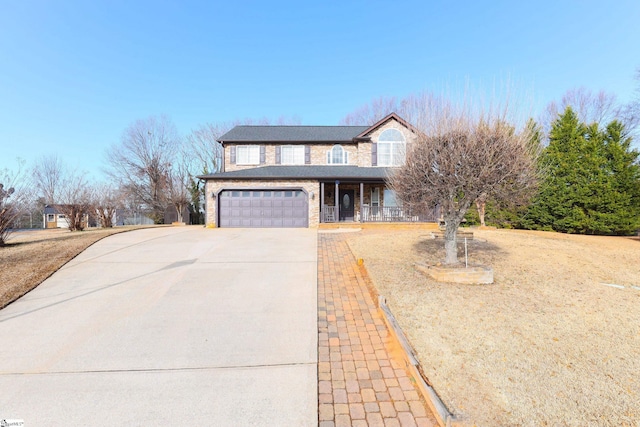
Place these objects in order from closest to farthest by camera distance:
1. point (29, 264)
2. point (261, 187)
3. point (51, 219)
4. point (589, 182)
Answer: point (29, 264) < point (589, 182) < point (261, 187) < point (51, 219)

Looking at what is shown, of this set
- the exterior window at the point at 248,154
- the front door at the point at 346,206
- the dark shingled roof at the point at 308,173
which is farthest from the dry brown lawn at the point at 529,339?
the exterior window at the point at 248,154

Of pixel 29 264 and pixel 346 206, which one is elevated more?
pixel 346 206

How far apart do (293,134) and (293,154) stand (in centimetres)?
191

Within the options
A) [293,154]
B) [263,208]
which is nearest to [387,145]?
[293,154]

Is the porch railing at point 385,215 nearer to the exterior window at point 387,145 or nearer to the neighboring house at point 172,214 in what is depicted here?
the exterior window at point 387,145

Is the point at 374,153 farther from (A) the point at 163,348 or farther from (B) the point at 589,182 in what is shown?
(A) the point at 163,348

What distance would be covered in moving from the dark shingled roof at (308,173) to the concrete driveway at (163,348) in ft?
33.4

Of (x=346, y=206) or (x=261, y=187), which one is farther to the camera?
(x=346, y=206)

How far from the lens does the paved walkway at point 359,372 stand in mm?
2537

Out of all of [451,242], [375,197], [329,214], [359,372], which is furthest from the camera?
[375,197]

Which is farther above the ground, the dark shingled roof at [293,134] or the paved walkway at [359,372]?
the dark shingled roof at [293,134]

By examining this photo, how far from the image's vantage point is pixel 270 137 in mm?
19656

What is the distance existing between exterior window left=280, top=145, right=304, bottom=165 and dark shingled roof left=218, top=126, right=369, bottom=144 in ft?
1.65

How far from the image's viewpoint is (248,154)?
19312mm
